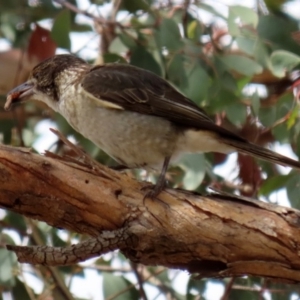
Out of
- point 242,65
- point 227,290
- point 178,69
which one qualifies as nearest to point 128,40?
point 178,69

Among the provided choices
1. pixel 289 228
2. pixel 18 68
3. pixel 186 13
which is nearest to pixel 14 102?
pixel 18 68

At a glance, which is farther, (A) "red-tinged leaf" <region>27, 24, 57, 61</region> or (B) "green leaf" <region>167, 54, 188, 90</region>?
(A) "red-tinged leaf" <region>27, 24, 57, 61</region>

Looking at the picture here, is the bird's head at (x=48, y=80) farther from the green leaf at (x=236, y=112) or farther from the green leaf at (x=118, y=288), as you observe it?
the green leaf at (x=118, y=288)

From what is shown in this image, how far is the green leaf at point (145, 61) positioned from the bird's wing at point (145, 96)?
32cm

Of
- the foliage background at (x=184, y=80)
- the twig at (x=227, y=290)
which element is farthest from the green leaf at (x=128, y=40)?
the twig at (x=227, y=290)

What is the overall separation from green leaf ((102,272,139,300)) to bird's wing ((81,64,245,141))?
0.93 metres

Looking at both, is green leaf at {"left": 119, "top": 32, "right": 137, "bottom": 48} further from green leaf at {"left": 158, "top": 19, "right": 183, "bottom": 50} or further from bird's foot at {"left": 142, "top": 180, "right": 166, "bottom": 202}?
bird's foot at {"left": 142, "top": 180, "right": 166, "bottom": 202}

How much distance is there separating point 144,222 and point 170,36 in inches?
46.2

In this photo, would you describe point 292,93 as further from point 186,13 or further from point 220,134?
point 186,13

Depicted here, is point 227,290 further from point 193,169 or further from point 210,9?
point 210,9

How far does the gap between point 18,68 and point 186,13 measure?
1.00 metres

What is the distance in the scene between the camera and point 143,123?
332 cm

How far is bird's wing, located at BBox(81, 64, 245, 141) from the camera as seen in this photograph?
3320 millimetres

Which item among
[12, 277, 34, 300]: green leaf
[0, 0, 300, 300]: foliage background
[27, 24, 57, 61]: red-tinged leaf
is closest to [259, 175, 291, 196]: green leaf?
[0, 0, 300, 300]: foliage background
